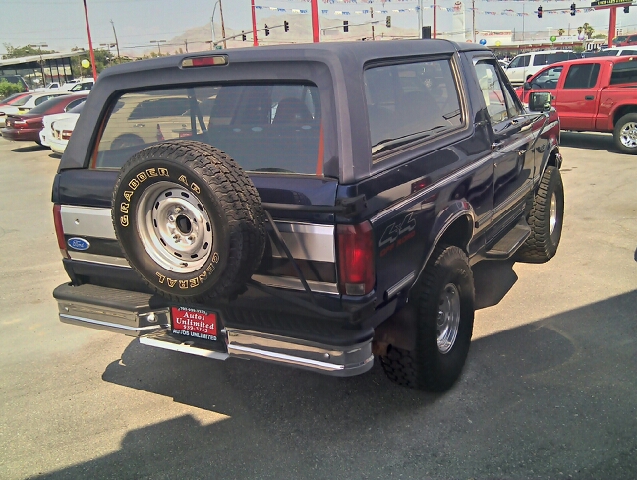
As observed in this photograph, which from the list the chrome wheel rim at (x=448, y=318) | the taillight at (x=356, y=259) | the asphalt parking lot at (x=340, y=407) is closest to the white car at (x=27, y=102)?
the asphalt parking lot at (x=340, y=407)

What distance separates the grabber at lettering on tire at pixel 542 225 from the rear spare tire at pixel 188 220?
141 inches

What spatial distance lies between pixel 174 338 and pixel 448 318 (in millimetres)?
1621

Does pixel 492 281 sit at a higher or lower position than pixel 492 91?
lower

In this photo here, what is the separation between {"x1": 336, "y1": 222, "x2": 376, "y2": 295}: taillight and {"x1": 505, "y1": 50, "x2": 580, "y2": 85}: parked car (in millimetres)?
20002

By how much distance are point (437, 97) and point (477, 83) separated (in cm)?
57

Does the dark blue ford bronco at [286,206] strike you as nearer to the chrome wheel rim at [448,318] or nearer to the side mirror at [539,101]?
the chrome wheel rim at [448,318]

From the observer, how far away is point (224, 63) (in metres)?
3.01

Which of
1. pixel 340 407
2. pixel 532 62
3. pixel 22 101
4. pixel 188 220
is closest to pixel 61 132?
pixel 22 101

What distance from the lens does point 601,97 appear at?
10820mm

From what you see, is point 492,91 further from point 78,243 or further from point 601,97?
point 601,97

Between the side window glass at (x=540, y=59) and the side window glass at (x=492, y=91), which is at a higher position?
the side window glass at (x=492, y=91)

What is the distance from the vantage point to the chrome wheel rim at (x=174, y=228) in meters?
2.67

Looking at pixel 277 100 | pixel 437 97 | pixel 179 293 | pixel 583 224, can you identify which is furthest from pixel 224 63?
pixel 583 224

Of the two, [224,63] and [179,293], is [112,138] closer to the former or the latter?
[224,63]
